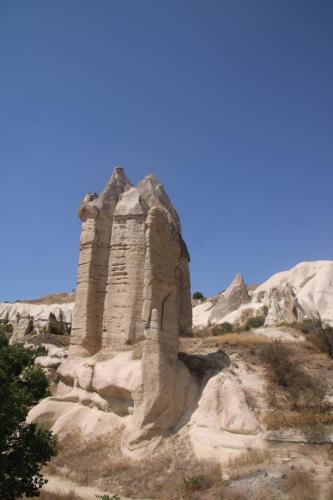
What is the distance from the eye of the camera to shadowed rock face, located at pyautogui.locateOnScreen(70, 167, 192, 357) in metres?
12.2

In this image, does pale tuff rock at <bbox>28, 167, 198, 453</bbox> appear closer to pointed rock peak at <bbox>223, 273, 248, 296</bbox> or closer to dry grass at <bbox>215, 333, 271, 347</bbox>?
dry grass at <bbox>215, 333, 271, 347</bbox>

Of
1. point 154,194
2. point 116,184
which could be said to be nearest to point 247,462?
point 154,194

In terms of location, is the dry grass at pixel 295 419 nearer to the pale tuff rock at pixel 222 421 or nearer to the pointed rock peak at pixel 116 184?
the pale tuff rock at pixel 222 421

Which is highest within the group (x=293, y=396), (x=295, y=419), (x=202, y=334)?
(x=202, y=334)

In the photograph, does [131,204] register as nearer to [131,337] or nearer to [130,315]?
[130,315]

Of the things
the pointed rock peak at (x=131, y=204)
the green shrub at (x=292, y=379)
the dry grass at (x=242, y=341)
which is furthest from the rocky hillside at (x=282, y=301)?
the pointed rock peak at (x=131, y=204)

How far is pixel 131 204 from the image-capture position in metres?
15.4

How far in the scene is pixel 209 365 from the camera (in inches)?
491

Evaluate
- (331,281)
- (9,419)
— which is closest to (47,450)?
(9,419)

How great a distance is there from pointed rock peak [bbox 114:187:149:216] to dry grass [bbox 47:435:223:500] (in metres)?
7.52

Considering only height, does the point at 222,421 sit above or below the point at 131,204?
below

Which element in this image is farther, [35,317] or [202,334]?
[35,317]

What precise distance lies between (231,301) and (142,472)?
28.4 metres

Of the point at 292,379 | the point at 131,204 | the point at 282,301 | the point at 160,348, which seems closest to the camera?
the point at 160,348
